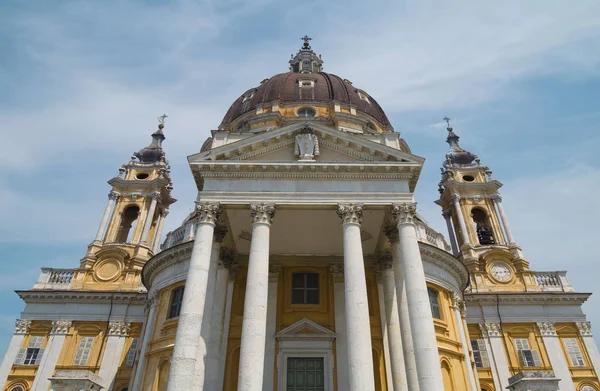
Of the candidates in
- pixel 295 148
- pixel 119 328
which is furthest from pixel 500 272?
pixel 119 328

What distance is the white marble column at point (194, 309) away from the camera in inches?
515

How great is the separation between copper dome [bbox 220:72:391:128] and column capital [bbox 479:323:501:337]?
49.9ft

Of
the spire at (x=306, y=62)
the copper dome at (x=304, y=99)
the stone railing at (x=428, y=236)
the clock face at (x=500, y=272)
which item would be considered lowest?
the stone railing at (x=428, y=236)

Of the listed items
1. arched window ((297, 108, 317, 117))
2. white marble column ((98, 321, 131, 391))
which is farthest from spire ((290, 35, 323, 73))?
white marble column ((98, 321, 131, 391))

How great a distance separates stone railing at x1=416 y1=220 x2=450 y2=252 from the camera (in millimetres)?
22548

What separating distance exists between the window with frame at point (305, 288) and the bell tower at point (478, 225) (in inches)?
584

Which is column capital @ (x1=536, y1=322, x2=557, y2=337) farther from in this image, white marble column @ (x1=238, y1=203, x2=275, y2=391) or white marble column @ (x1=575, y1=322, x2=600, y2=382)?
white marble column @ (x1=238, y1=203, x2=275, y2=391)

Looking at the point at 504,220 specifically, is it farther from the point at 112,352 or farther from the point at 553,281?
the point at 112,352

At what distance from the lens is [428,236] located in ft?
75.8

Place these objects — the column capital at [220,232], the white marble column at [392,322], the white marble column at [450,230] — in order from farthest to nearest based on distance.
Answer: the white marble column at [450,230], the column capital at [220,232], the white marble column at [392,322]

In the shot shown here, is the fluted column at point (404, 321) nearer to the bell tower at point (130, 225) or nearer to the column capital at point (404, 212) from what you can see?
the column capital at point (404, 212)

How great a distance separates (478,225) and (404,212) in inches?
882

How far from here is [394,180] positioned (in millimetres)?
16875

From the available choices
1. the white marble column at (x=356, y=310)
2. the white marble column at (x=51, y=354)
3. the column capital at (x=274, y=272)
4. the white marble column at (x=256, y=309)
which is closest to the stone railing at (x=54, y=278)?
the white marble column at (x=51, y=354)
